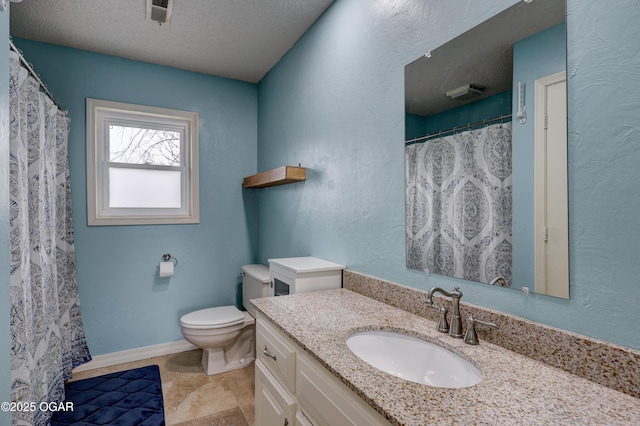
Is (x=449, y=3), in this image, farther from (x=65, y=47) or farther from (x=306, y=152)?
(x=65, y=47)

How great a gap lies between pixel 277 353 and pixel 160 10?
7.36ft

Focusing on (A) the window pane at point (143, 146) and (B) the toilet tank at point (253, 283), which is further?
(A) the window pane at point (143, 146)

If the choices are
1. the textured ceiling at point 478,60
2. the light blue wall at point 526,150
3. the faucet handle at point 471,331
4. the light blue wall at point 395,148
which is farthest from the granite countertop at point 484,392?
the textured ceiling at point 478,60

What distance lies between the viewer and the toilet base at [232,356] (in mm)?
2506

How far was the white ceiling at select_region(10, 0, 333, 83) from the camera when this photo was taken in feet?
6.79

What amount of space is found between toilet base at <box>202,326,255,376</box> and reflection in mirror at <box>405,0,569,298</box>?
181cm

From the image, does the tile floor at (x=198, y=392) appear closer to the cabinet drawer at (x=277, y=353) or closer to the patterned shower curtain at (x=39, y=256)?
the patterned shower curtain at (x=39, y=256)

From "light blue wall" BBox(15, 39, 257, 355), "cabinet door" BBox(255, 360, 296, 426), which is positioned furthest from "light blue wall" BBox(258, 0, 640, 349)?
"cabinet door" BBox(255, 360, 296, 426)

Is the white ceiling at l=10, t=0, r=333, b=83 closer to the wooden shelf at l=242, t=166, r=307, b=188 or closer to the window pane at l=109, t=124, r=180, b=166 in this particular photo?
the window pane at l=109, t=124, r=180, b=166

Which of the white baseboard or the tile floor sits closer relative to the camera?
the tile floor

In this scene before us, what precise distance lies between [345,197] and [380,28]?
0.90 meters

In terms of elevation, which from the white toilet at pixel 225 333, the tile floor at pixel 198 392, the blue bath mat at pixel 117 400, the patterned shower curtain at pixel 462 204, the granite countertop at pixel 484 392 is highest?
the patterned shower curtain at pixel 462 204

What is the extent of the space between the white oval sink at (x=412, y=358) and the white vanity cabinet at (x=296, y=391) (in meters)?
0.19

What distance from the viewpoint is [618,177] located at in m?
0.81
